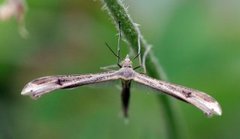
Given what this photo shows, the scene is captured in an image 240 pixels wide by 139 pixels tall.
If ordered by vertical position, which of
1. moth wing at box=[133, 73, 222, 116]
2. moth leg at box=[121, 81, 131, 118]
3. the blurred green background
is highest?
the blurred green background

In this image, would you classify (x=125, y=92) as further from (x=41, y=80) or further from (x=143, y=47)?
(x=41, y=80)

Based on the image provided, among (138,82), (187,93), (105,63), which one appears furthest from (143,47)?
(105,63)

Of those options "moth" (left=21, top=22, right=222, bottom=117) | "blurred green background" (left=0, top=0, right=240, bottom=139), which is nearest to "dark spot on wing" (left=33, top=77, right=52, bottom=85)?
"moth" (left=21, top=22, right=222, bottom=117)

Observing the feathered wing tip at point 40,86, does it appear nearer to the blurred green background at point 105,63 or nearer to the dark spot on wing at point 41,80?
the dark spot on wing at point 41,80

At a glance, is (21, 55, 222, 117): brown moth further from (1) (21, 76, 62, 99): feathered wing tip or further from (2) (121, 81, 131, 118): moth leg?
(2) (121, 81, 131, 118): moth leg

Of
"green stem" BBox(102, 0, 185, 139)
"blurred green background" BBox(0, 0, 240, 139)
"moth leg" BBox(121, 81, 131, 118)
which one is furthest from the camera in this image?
"blurred green background" BBox(0, 0, 240, 139)

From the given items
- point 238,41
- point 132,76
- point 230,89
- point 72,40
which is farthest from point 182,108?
point 132,76

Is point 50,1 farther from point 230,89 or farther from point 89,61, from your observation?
point 230,89
